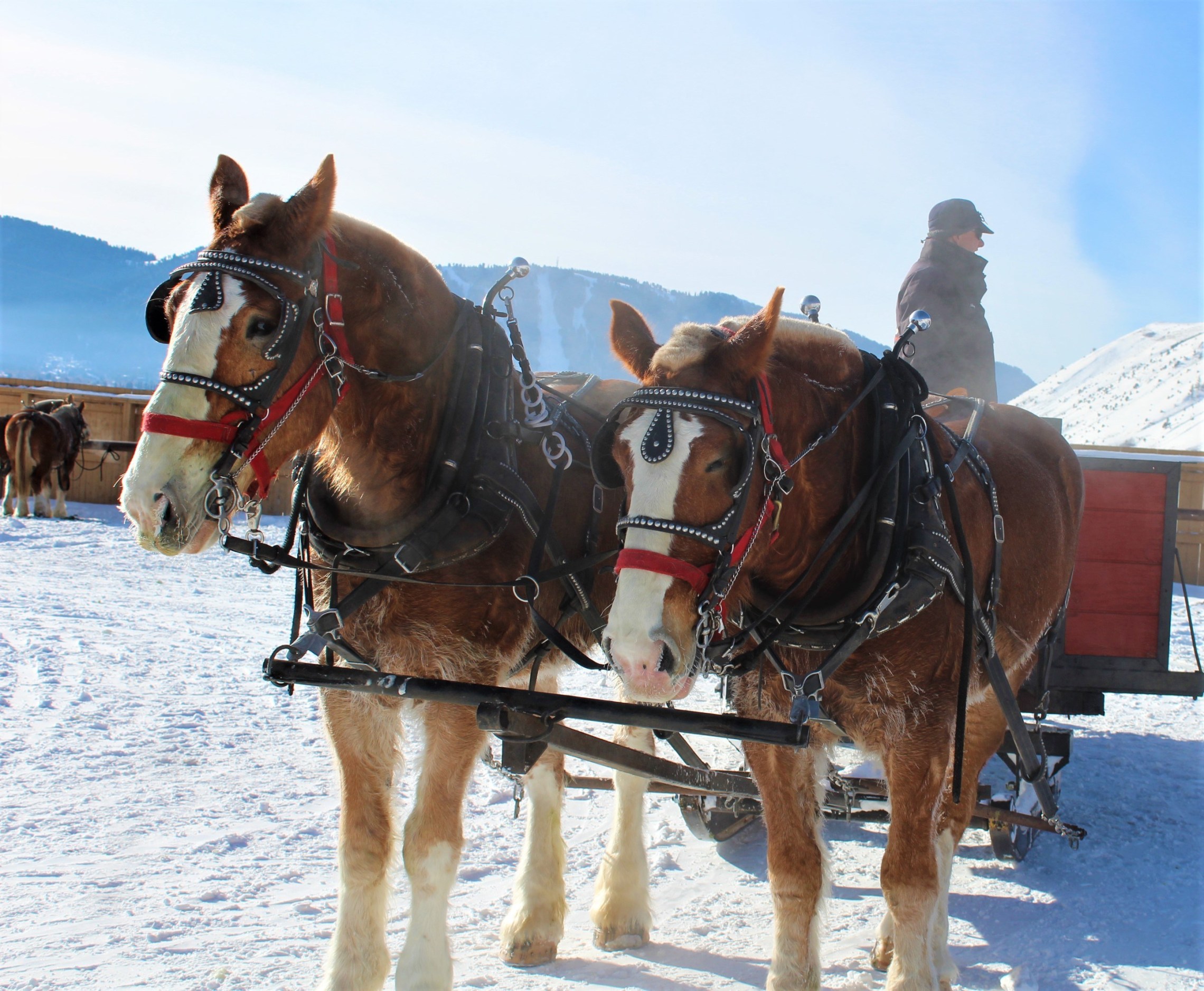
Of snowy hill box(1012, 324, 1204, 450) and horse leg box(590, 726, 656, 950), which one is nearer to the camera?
horse leg box(590, 726, 656, 950)

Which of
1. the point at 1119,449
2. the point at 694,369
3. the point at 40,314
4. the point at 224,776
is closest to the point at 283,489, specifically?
the point at 224,776

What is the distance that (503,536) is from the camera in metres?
2.77

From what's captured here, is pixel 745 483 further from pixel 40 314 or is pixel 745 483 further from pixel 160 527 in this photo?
pixel 40 314

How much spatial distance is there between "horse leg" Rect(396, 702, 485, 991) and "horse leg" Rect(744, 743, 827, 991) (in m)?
0.87

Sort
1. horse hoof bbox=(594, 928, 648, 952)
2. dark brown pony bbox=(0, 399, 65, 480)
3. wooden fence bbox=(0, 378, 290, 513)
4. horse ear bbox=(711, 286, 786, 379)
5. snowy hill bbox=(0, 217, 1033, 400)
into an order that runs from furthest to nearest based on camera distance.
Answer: snowy hill bbox=(0, 217, 1033, 400)
wooden fence bbox=(0, 378, 290, 513)
dark brown pony bbox=(0, 399, 65, 480)
horse hoof bbox=(594, 928, 648, 952)
horse ear bbox=(711, 286, 786, 379)

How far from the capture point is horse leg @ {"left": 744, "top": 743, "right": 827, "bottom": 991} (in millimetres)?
2607

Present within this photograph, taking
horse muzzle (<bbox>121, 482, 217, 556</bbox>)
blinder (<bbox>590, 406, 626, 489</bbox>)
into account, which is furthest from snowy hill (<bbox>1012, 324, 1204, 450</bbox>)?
horse muzzle (<bbox>121, 482, 217, 556</bbox>)

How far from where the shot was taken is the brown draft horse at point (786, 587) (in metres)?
2.06

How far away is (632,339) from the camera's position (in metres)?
2.54

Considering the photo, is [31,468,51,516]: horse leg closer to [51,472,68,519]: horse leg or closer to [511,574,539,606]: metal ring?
[51,472,68,519]: horse leg

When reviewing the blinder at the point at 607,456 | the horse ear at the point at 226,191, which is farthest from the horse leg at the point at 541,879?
the horse ear at the point at 226,191

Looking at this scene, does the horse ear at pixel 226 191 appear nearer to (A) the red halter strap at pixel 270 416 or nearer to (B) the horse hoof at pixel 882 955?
(A) the red halter strap at pixel 270 416

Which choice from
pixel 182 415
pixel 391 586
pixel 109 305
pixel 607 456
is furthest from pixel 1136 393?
pixel 109 305

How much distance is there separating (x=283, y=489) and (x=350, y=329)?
14041 millimetres
